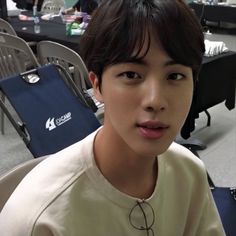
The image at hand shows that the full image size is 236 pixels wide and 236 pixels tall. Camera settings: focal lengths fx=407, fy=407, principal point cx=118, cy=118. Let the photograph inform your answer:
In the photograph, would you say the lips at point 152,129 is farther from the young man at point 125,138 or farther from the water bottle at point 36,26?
the water bottle at point 36,26

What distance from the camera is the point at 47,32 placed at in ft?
11.2

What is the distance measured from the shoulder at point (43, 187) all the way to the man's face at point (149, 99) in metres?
0.12

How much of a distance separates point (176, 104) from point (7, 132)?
2515 mm

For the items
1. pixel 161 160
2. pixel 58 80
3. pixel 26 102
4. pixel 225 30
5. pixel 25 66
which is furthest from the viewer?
pixel 225 30

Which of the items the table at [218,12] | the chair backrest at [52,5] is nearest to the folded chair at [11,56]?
the chair backrest at [52,5]

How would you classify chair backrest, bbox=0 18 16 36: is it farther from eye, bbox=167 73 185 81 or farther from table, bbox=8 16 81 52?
eye, bbox=167 73 185 81

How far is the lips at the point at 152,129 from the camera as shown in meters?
0.66

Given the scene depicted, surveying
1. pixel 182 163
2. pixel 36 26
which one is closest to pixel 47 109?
pixel 182 163

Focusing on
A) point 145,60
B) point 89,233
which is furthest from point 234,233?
point 145,60

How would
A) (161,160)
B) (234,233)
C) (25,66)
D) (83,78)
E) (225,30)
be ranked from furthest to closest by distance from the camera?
1. (225,30)
2. (25,66)
3. (83,78)
4. (234,233)
5. (161,160)

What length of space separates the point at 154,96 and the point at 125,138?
0.10 metres

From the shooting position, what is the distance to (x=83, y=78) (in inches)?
95.0

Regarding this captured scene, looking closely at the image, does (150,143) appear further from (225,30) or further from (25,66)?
(225,30)

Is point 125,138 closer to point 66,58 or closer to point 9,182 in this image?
point 9,182
